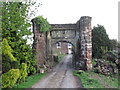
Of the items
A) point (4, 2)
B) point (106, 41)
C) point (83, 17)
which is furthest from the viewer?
point (106, 41)

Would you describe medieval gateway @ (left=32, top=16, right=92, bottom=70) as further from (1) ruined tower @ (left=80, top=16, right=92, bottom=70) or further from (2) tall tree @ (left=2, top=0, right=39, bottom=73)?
(2) tall tree @ (left=2, top=0, right=39, bottom=73)

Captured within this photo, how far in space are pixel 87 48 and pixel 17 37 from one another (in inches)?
359

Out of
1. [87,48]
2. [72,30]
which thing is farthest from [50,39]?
[87,48]

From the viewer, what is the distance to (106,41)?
28.0 meters

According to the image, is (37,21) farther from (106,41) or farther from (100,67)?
(106,41)

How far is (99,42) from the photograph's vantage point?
27328mm

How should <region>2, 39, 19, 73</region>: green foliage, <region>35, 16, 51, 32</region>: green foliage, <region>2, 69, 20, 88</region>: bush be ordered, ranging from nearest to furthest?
<region>2, 69, 20, 88</region>: bush, <region>2, 39, 19, 73</region>: green foliage, <region>35, 16, 51, 32</region>: green foliage

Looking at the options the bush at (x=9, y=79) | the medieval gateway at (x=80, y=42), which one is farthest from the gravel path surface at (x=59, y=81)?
the medieval gateway at (x=80, y=42)

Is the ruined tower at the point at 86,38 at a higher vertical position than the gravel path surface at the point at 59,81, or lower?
higher

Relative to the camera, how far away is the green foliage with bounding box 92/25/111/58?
86.9 feet

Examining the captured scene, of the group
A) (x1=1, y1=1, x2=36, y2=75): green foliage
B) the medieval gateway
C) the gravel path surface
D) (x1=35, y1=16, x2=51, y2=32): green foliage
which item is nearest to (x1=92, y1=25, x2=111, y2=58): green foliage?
the medieval gateway

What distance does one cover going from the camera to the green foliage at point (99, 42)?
26500mm

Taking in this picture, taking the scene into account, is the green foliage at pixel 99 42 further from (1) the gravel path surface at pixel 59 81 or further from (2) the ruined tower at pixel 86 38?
(1) the gravel path surface at pixel 59 81

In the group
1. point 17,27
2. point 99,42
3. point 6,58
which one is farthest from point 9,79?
point 99,42
